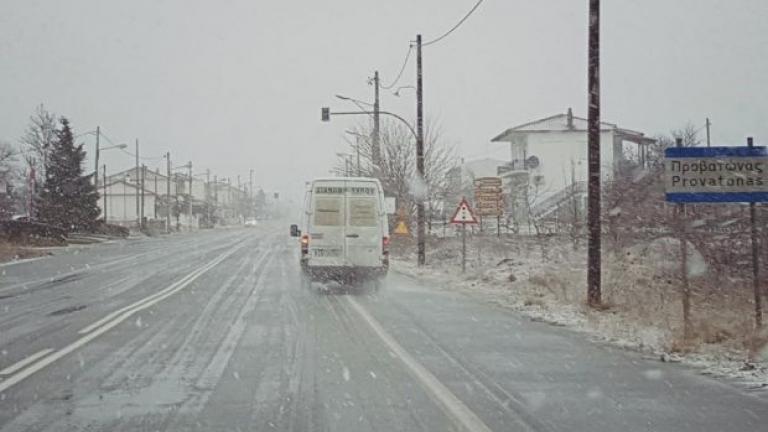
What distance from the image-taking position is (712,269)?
15.9 meters

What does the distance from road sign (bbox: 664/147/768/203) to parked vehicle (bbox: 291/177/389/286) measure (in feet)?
26.4

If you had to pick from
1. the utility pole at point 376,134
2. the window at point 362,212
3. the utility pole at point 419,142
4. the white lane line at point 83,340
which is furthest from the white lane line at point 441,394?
the utility pole at point 376,134

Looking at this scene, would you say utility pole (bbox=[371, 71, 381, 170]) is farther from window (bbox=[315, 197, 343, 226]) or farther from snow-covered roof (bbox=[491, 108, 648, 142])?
snow-covered roof (bbox=[491, 108, 648, 142])

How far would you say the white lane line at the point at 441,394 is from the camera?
6.09 m

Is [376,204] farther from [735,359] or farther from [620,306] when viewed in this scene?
[735,359]

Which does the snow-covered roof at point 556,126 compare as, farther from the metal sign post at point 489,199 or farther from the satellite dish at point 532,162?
the metal sign post at point 489,199

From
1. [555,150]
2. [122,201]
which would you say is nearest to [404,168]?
[555,150]

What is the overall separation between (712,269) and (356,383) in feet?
35.4

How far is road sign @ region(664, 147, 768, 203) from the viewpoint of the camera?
11102mm

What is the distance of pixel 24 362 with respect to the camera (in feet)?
28.8

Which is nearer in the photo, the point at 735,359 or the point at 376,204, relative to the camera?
the point at 735,359

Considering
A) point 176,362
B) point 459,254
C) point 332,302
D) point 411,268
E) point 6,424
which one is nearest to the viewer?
point 6,424

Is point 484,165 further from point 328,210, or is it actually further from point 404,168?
point 328,210

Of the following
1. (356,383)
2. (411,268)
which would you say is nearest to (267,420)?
(356,383)
